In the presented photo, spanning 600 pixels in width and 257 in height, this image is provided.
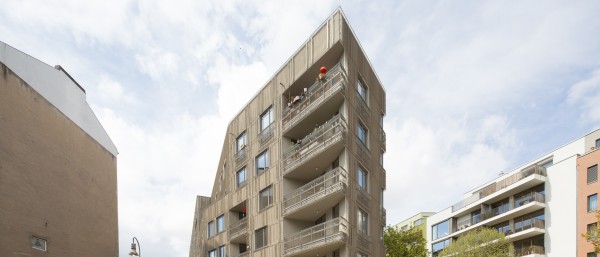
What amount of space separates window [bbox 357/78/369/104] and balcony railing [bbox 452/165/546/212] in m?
30.5

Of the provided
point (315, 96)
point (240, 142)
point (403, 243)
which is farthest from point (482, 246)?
point (315, 96)

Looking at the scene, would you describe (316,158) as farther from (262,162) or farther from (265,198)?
(262,162)

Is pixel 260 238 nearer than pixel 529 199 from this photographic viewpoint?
Yes

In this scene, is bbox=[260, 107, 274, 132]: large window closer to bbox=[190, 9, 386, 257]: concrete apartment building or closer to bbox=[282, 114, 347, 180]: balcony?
bbox=[190, 9, 386, 257]: concrete apartment building

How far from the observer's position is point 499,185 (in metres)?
57.0

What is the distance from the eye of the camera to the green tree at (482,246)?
4394 cm

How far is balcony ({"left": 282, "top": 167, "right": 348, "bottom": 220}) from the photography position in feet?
82.9

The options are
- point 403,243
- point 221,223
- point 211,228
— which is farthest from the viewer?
point 403,243

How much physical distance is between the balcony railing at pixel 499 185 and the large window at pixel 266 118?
111 ft

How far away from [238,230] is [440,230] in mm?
42519

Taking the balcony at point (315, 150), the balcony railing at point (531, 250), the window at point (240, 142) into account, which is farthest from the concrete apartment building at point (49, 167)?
the balcony railing at point (531, 250)

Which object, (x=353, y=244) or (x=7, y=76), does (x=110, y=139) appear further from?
(x=353, y=244)

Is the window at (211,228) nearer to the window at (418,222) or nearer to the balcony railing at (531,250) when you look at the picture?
the balcony railing at (531,250)

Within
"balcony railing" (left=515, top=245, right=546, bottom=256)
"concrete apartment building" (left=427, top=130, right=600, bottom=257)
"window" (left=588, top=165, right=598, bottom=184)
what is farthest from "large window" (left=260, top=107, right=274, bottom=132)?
"balcony railing" (left=515, top=245, right=546, bottom=256)
